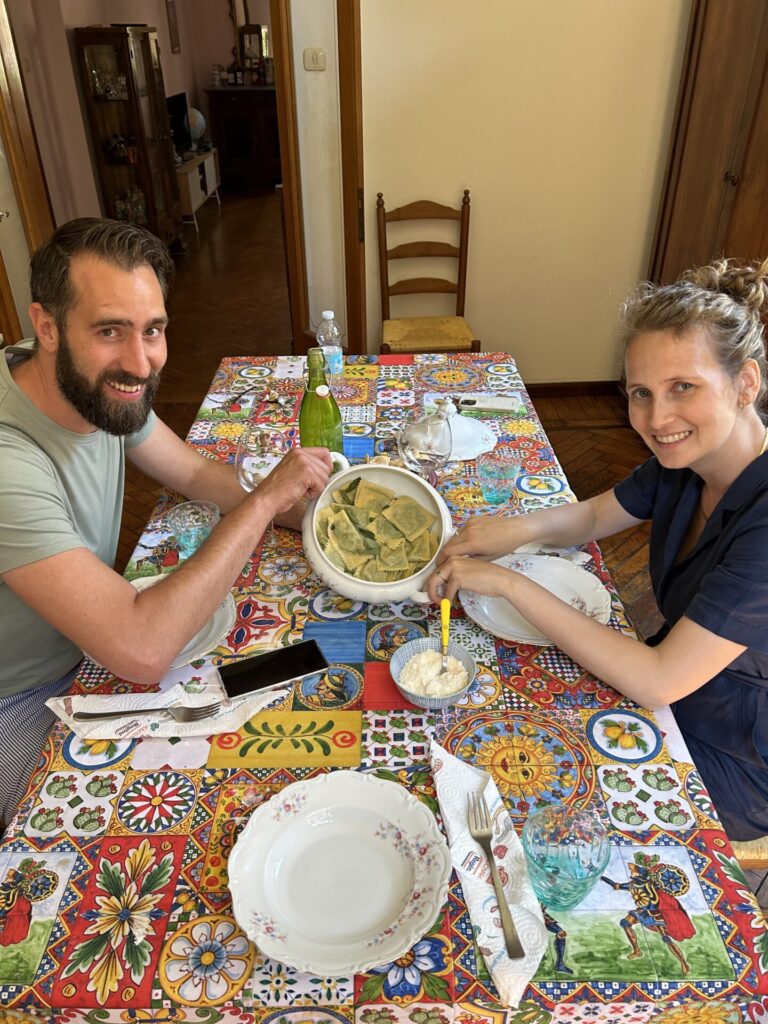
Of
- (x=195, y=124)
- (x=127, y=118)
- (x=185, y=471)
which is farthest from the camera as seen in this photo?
(x=195, y=124)

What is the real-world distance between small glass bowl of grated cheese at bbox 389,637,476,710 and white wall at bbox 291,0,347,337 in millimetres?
2967

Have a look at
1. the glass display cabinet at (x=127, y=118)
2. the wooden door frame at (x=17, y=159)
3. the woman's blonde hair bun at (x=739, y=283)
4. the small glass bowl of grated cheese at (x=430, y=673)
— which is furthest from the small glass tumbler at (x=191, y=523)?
the glass display cabinet at (x=127, y=118)

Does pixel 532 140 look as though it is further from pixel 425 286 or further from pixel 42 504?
pixel 42 504

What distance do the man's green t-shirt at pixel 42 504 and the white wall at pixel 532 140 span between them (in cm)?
247

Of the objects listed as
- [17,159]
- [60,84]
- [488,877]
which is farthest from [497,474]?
[60,84]

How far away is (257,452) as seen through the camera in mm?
1779

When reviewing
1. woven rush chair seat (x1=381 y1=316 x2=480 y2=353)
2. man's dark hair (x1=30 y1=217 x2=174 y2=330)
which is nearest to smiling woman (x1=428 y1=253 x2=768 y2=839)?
man's dark hair (x1=30 y1=217 x2=174 y2=330)

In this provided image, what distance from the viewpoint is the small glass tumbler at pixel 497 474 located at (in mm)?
1618

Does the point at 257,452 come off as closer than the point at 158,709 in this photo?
No

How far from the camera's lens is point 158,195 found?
20.0 ft

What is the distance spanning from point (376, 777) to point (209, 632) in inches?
17.0

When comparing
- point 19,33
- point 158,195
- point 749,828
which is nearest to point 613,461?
point 749,828

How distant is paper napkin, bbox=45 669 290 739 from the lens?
1081 mm

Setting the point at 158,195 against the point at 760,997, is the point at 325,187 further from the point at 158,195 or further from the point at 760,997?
the point at 760,997
